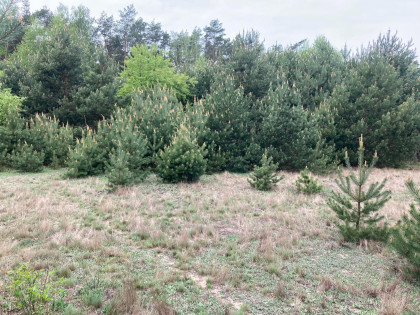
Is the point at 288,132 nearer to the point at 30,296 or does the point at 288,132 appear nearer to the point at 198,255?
the point at 198,255

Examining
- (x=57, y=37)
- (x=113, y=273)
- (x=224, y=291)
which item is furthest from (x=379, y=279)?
(x=57, y=37)

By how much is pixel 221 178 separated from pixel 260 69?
859 cm

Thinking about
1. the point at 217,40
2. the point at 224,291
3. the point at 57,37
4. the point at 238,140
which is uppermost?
the point at 217,40

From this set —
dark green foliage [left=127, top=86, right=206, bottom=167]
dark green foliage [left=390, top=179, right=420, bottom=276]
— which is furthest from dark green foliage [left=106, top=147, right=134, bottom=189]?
dark green foliage [left=390, top=179, right=420, bottom=276]

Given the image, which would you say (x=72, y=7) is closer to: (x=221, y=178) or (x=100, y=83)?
(x=100, y=83)

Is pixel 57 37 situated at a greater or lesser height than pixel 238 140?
greater

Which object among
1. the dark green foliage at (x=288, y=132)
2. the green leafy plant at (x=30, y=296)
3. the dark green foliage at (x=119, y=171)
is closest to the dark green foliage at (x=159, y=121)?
the dark green foliage at (x=119, y=171)

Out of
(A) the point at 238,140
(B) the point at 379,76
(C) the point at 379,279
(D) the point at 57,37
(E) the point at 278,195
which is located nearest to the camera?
(C) the point at 379,279

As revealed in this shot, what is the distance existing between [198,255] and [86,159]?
9.32m

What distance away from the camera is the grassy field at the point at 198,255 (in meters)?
3.98

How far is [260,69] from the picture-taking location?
18422 millimetres

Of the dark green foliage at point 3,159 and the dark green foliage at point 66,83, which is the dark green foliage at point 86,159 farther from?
the dark green foliage at point 66,83

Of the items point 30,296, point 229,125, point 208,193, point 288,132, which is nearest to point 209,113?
point 229,125

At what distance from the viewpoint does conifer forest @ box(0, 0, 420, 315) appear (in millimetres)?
4238
